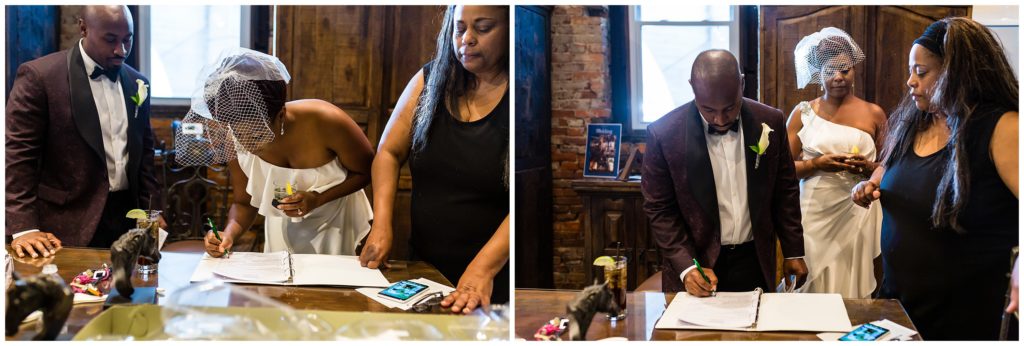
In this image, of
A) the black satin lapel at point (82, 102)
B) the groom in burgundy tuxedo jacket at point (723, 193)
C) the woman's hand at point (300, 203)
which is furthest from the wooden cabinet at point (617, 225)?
the black satin lapel at point (82, 102)

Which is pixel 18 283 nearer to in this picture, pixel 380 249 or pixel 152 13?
pixel 380 249

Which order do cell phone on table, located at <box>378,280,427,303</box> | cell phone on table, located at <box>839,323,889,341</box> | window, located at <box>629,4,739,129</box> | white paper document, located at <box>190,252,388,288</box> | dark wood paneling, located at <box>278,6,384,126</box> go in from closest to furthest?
cell phone on table, located at <box>839,323,889,341</box>, cell phone on table, located at <box>378,280,427,303</box>, white paper document, located at <box>190,252,388,288</box>, window, located at <box>629,4,739,129</box>, dark wood paneling, located at <box>278,6,384,126</box>

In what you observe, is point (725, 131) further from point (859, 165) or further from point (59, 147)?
point (59, 147)

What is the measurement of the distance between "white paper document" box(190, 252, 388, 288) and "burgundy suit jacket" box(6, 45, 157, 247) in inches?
15.1

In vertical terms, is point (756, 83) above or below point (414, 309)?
A: above

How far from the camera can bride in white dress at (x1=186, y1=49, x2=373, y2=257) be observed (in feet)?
7.73

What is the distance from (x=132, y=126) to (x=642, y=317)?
1551mm

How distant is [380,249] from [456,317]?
0.44 m

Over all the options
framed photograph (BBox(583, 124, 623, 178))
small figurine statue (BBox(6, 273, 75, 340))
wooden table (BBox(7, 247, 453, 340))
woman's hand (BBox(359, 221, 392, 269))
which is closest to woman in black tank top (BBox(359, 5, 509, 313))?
woman's hand (BBox(359, 221, 392, 269))

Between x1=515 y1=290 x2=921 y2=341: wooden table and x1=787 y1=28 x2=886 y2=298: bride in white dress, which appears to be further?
x1=787 y1=28 x2=886 y2=298: bride in white dress

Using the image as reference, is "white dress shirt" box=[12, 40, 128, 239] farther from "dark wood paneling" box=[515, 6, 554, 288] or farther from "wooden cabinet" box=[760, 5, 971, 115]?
"wooden cabinet" box=[760, 5, 971, 115]

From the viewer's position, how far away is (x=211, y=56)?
2.53 meters
